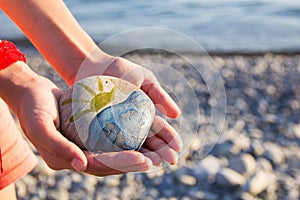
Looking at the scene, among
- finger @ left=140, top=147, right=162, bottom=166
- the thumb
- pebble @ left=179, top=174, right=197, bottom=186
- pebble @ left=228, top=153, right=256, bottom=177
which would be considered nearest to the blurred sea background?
pebble @ left=228, top=153, right=256, bottom=177

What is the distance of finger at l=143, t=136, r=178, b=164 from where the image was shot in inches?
81.4

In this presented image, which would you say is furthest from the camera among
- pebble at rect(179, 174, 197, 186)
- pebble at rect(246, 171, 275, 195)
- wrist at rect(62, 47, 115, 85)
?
pebble at rect(179, 174, 197, 186)

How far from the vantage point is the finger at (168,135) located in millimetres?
2111

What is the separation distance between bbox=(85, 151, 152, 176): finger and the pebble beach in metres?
1.82

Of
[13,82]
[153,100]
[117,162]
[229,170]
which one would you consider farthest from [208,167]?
[117,162]

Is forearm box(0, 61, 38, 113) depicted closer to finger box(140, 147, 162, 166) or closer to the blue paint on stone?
the blue paint on stone


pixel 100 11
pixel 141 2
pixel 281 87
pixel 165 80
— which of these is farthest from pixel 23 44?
pixel 165 80

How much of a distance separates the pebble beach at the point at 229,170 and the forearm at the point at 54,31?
1596mm

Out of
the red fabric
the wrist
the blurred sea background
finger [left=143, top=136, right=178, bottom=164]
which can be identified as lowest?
the blurred sea background

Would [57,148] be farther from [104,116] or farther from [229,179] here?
[229,179]

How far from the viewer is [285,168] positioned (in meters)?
4.01

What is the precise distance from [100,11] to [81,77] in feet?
20.0

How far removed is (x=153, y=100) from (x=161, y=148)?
227 mm

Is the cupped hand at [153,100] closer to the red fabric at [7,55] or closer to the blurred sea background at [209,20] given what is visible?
the red fabric at [7,55]
